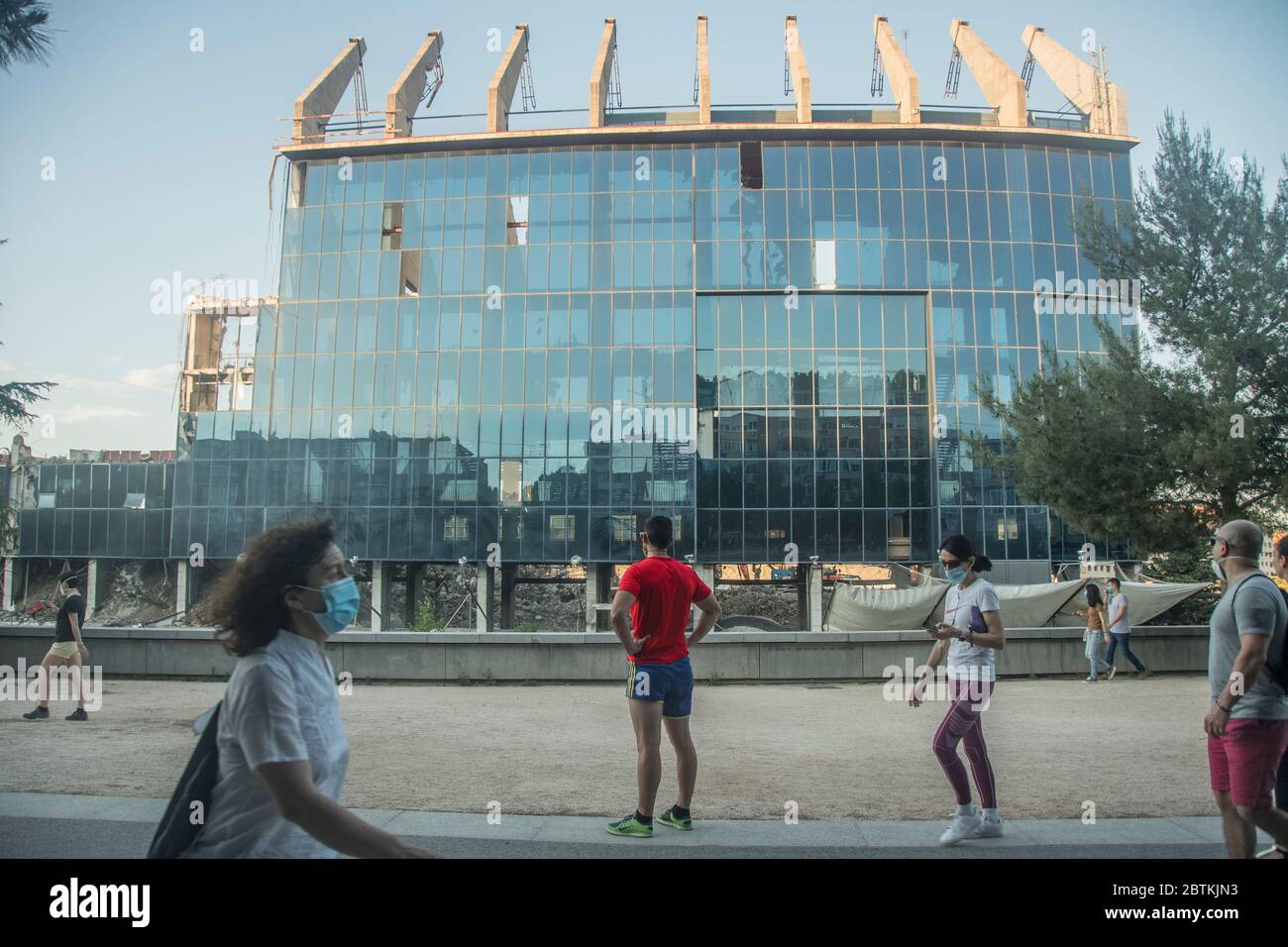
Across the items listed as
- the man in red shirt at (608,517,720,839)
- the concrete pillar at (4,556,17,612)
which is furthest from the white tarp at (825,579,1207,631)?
the concrete pillar at (4,556,17,612)

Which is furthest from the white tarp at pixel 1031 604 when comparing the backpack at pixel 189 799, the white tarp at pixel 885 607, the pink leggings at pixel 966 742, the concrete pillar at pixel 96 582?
the concrete pillar at pixel 96 582

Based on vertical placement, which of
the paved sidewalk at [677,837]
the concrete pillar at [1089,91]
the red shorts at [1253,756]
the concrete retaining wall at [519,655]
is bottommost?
the paved sidewalk at [677,837]

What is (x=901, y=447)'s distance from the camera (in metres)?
46.6

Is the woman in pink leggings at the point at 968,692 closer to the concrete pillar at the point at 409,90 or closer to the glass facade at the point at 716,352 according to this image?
the glass facade at the point at 716,352

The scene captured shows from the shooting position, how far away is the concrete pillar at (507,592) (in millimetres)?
49875

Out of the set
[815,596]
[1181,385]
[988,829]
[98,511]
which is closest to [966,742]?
[988,829]

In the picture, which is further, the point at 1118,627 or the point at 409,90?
the point at 409,90

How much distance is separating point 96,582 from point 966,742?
58.9m

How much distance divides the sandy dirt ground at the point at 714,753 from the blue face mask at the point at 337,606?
4356 mm

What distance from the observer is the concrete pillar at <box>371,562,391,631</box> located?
153ft

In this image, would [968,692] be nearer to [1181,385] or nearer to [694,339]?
[1181,385]

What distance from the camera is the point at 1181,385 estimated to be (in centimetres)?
1775

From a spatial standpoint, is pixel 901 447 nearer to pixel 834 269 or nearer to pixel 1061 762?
pixel 834 269
